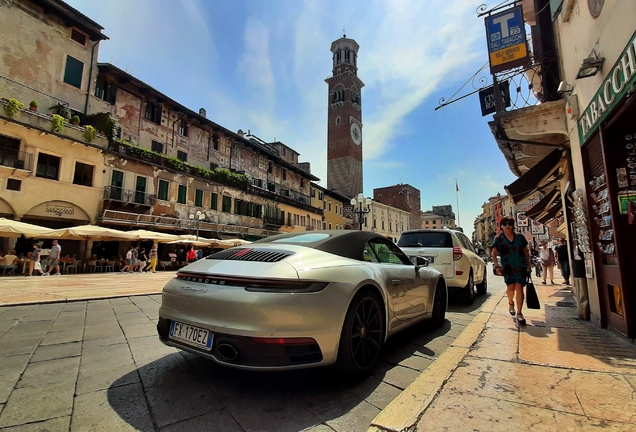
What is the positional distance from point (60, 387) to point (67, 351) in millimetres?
1123

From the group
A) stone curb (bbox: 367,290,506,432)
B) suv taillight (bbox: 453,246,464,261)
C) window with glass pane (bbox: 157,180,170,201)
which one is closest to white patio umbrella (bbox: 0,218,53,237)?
window with glass pane (bbox: 157,180,170,201)

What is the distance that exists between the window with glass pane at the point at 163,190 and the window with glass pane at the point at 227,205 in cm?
573

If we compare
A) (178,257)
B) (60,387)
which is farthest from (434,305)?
→ (178,257)

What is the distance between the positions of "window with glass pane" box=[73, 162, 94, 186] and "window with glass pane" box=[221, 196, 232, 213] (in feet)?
35.2

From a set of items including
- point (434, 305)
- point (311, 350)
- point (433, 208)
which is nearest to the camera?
point (311, 350)

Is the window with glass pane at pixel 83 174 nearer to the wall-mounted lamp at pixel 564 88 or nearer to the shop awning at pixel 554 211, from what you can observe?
the wall-mounted lamp at pixel 564 88

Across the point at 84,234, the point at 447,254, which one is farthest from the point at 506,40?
the point at 84,234

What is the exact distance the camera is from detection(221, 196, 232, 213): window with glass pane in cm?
2875

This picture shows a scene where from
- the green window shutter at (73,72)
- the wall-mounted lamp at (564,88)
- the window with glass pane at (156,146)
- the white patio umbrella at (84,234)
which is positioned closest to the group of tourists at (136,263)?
the white patio umbrella at (84,234)

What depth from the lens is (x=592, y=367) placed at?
2.85 m

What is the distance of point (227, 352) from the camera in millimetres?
2256

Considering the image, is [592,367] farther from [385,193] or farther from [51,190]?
[385,193]

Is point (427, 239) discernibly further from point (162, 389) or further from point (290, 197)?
point (290, 197)

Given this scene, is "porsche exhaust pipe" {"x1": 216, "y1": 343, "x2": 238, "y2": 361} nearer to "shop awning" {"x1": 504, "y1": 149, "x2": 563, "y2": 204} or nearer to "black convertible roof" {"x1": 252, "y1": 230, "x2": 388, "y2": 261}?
"black convertible roof" {"x1": 252, "y1": 230, "x2": 388, "y2": 261}
